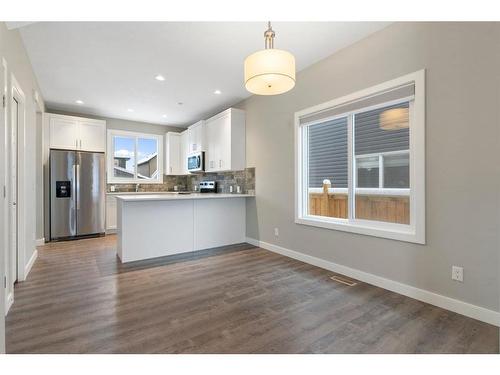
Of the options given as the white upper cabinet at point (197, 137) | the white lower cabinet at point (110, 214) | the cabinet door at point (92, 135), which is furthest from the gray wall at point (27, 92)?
the white upper cabinet at point (197, 137)

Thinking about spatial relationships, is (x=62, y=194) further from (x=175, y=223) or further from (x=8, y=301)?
(x=8, y=301)

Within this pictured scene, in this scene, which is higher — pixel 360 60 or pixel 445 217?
pixel 360 60

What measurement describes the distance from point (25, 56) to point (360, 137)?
3994 mm

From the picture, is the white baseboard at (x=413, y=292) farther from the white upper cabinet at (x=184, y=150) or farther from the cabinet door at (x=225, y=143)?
the white upper cabinet at (x=184, y=150)

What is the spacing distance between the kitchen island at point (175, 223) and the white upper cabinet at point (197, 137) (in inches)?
63.2

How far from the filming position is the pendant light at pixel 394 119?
2.59m

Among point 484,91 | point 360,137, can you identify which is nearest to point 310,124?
point 360,137

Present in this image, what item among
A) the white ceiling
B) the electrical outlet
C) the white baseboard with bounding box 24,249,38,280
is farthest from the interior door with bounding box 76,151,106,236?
the electrical outlet

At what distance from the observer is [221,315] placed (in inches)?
83.1

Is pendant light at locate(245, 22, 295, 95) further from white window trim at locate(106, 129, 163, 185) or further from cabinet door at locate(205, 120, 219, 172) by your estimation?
white window trim at locate(106, 129, 163, 185)

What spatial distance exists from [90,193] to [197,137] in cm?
240
